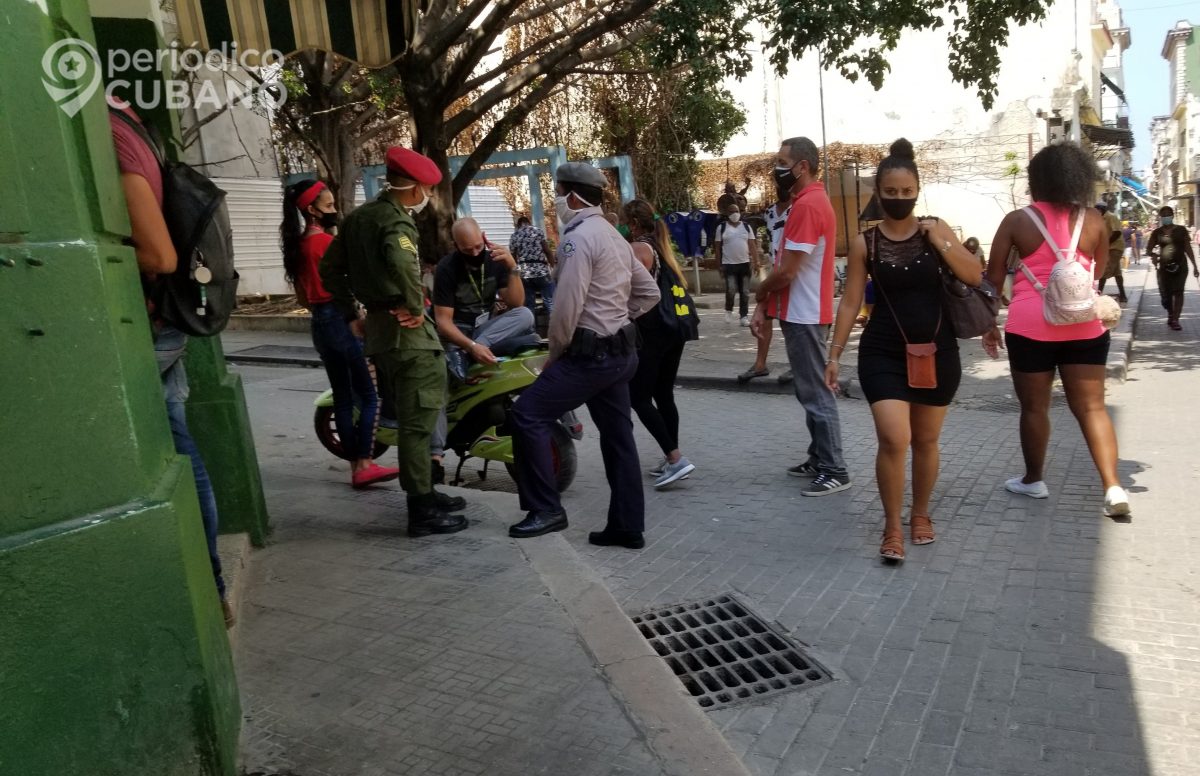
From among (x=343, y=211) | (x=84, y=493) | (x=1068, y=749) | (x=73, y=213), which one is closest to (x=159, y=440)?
(x=84, y=493)

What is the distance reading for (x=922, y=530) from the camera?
457cm

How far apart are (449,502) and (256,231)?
15.4 m

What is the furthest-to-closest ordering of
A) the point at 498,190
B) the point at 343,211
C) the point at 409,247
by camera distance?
1. the point at 498,190
2. the point at 343,211
3. the point at 409,247

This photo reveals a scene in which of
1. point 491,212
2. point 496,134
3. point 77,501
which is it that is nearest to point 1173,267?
point 496,134

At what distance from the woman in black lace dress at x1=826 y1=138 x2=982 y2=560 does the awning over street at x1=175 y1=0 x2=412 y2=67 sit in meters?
4.62

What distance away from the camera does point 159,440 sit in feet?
8.84

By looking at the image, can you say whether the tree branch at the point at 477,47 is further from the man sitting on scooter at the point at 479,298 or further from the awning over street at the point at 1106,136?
the awning over street at the point at 1106,136

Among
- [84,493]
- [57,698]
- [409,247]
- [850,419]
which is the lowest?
[850,419]

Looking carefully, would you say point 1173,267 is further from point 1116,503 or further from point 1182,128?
point 1182,128

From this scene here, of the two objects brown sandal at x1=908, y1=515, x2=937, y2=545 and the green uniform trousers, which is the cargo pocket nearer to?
the green uniform trousers

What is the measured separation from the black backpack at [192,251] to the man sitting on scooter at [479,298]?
8.44ft

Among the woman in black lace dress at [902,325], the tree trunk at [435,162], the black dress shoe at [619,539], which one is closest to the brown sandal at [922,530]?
the woman in black lace dress at [902,325]

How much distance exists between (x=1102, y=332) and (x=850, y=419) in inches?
111

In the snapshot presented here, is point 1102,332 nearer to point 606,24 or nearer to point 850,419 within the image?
point 850,419
